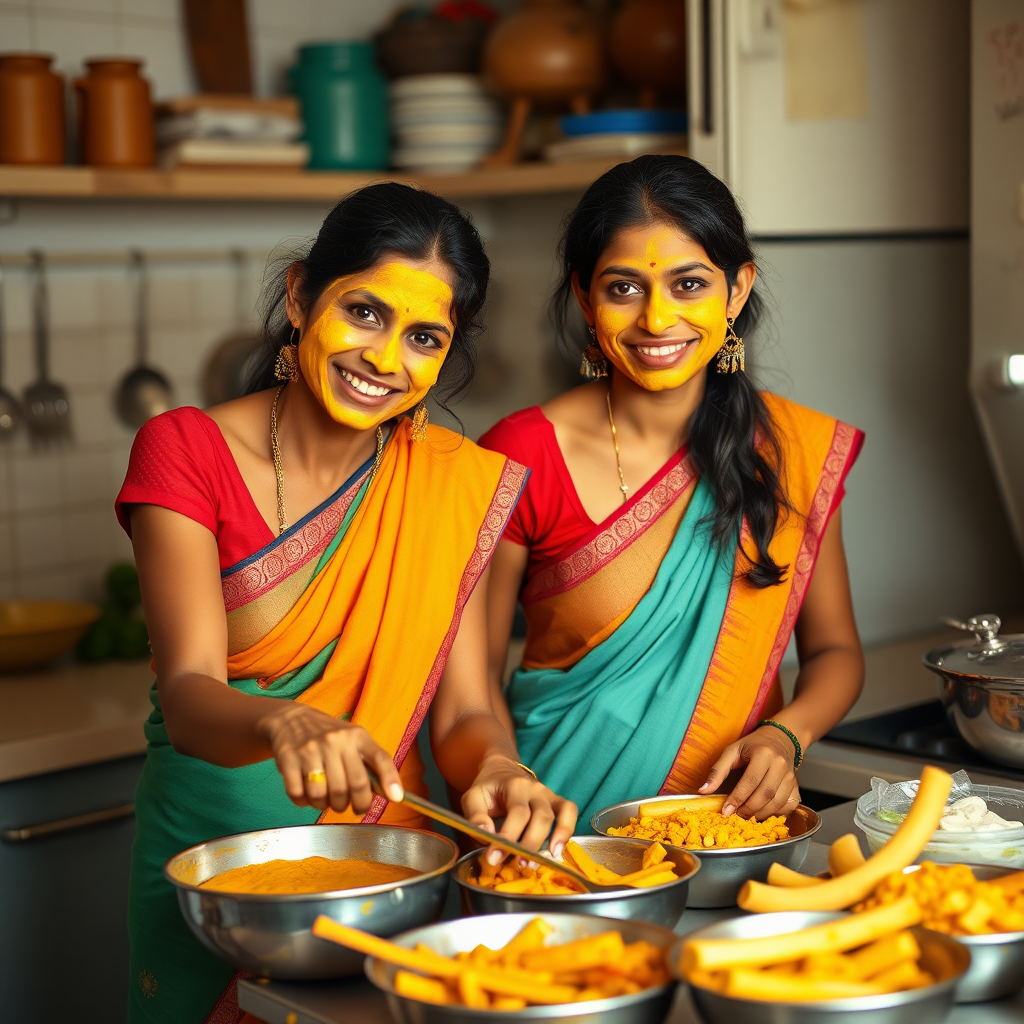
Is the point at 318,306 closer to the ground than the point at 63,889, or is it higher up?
higher up

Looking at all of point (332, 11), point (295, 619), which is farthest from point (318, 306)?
point (332, 11)

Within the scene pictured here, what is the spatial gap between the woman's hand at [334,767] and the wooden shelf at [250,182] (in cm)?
164

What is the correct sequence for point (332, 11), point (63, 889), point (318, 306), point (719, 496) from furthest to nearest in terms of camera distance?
point (332, 11), point (63, 889), point (719, 496), point (318, 306)

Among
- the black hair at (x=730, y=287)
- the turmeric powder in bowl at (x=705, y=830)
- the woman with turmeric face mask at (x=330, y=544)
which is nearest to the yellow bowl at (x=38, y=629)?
the woman with turmeric face mask at (x=330, y=544)

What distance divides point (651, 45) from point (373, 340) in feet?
4.36

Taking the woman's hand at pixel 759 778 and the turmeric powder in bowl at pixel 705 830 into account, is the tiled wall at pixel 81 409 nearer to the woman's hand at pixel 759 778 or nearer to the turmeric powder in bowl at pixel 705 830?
the woman's hand at pixel 759 778

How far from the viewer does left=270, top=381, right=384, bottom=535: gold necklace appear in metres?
1.59

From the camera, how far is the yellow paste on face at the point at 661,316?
1.67 meters

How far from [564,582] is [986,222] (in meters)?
1.00

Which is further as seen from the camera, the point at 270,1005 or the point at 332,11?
the point at 332,11

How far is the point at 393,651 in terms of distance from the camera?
1.58m

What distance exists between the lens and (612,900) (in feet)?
3.43

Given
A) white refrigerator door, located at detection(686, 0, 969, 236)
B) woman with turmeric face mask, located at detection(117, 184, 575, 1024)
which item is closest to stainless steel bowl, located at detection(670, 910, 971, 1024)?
woman with turmeric face mask, located at detection(117, 184, 575, 1024)

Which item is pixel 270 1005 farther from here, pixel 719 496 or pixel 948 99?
pixel 948 99
